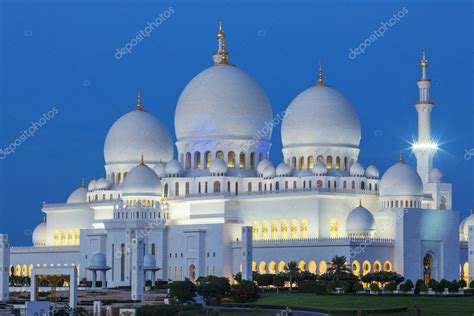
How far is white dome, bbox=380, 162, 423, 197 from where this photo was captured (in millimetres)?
79188

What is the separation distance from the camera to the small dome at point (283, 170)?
8231 cm

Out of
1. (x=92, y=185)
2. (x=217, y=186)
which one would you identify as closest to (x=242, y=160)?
(x=217, y=186)

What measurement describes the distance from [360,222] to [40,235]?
30438mm

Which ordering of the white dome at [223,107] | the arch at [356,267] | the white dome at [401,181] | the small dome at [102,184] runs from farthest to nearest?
1. the small dome at [102,184]
2. the white dome at [223,107]
3. the white dome at [401,181]
4. the arch at [356,267]

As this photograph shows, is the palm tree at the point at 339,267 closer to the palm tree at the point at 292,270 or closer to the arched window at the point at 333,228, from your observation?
the palm tree at the point at 292,270

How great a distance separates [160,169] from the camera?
287ft

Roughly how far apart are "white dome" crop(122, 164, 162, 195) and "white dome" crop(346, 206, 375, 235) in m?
14.3

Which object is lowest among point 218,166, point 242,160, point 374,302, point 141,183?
point 374,302

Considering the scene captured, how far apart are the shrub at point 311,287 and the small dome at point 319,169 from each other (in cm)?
1213

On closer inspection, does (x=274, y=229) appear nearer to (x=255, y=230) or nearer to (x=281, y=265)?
(x=255, y=230)

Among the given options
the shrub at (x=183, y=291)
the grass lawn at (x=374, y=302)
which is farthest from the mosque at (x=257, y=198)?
the shrub at (x=183, y=291)

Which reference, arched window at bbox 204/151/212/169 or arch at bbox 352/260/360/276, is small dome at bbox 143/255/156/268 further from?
arch at bbox 352/260/360/276

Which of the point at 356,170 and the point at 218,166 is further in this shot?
the point at 218,166

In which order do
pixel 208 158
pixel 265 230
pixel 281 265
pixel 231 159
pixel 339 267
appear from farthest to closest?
pixel 208 158, pixel 231 159, pixel 265 230, pixel 281 265, pixel 339 267
